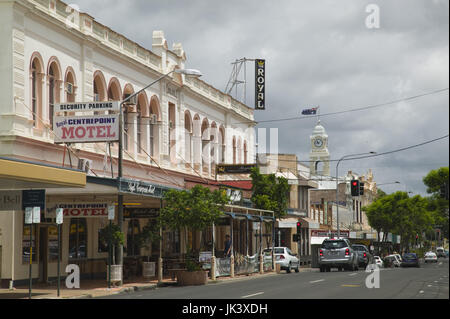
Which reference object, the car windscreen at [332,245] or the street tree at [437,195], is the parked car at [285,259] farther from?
the street tree at [437,195]

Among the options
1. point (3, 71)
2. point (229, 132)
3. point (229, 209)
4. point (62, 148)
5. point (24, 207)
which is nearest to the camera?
point (24, 207)

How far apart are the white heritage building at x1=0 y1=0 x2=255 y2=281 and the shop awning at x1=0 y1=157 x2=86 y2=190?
2.76 metres

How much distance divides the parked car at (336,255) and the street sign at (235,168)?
8.50 metres

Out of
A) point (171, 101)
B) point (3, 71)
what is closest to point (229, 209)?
point (171, 101)

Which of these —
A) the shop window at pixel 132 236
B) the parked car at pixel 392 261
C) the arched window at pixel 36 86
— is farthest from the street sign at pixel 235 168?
the arched window at pixel 36 86

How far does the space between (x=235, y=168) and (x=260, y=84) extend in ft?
23.8

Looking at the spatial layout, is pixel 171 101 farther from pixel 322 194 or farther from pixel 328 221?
pixel 322 194

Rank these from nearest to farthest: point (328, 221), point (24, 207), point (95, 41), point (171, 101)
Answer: point (24, 207)
point (95, 41)
point (171, 101)
point (328, 221)

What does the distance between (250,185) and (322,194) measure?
35765 mm

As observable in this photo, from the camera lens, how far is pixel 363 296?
2075 cm

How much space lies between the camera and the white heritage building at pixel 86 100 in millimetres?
28516

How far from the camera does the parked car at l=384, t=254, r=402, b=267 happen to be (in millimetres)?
60763

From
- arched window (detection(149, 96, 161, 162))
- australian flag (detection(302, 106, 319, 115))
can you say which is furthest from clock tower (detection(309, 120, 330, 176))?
arched window (detection(149, 96, 161, 162))

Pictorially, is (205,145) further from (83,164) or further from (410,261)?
(410,261)
